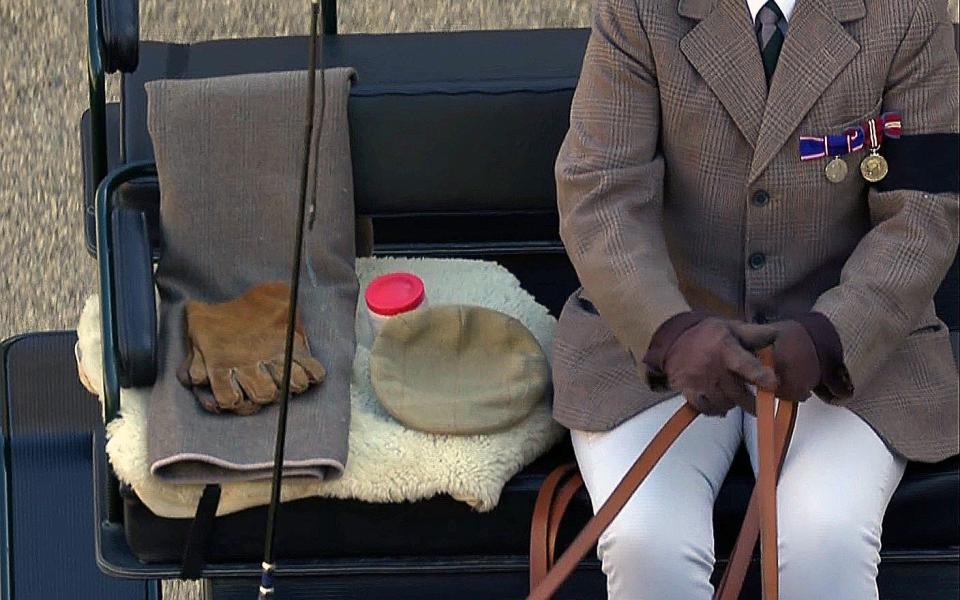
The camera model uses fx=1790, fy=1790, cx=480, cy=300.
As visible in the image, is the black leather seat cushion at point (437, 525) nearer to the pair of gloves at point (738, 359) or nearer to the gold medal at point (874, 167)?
the pair of gloves at point (738, 359)

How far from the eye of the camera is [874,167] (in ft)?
7.85

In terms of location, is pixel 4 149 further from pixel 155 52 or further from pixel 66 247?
pixel 155 52

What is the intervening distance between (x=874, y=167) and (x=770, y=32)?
9.0 inches

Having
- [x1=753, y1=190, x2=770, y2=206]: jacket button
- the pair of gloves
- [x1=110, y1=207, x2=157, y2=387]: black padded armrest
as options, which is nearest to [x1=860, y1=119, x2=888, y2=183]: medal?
[x1=753, y1=190, x2=770, y2=206]: jacket button

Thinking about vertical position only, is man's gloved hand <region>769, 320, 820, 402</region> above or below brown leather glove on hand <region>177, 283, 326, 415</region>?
above

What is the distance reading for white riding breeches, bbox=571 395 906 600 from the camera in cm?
225

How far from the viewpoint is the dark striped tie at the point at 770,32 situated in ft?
7.88

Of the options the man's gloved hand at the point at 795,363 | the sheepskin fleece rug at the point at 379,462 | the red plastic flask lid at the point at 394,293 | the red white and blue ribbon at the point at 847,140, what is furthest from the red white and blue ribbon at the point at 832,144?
the red plastic flask lid at the point at 394,293

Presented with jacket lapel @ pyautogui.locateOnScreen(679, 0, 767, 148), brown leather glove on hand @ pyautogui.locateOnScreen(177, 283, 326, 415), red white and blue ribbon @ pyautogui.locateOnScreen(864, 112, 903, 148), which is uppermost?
jacket lapel @ pyautogui.locateOnScreen(679, 0, 767, 148)

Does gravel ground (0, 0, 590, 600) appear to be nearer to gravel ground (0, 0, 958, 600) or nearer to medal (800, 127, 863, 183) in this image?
gravel ground (0, 0, 958, 600)

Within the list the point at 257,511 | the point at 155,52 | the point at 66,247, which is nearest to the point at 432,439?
the point at 257,511

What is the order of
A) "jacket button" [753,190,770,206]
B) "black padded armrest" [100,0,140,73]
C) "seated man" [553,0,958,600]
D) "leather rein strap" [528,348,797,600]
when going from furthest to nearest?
"black padded armrest" [100,0,140,73] → "jacket button" [753,190,770,206] → "seated man" [553,0,958,600] → "leather rein strap" [528,348,797,600]

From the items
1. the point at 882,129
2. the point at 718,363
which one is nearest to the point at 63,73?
the point at 882,129

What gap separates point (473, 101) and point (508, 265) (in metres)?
0.40
